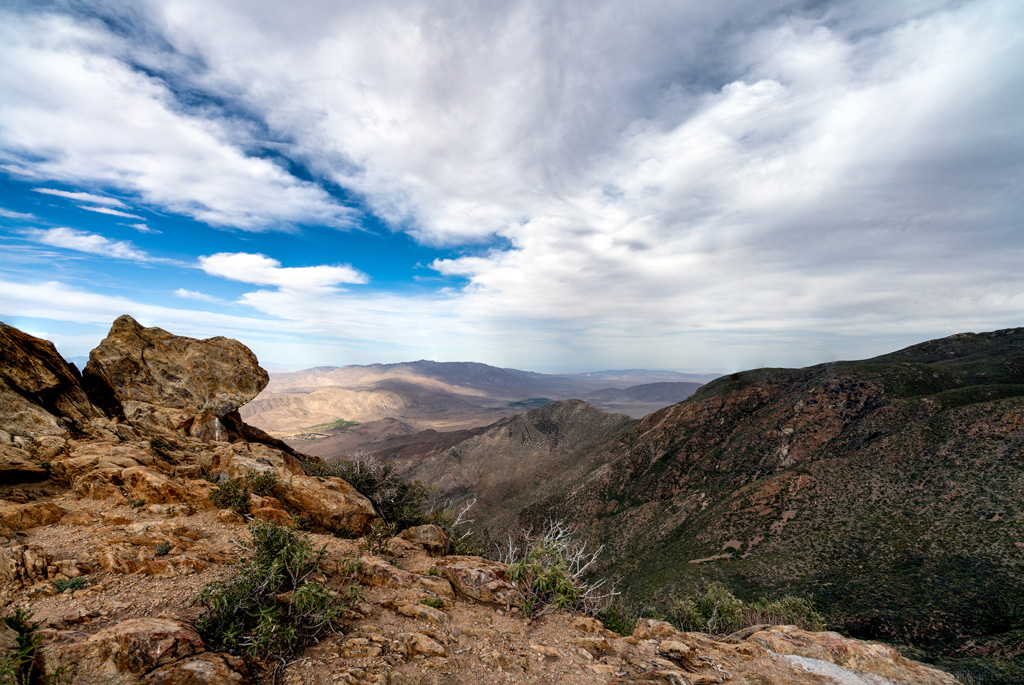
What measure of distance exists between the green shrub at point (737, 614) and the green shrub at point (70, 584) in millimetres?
23526

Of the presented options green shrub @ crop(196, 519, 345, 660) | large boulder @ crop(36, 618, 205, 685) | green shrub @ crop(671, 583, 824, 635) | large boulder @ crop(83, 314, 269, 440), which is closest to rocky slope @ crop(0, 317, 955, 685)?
large boulder @ crop(36, 618, 205, 685)

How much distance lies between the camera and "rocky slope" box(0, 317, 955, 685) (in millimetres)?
5777

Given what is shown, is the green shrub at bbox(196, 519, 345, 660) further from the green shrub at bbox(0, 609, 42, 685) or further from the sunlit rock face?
the sunlit rock face

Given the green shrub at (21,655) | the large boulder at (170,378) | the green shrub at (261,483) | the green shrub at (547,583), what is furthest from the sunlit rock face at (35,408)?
the green shrub at (547,583)

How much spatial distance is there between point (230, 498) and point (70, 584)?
16.5 ft

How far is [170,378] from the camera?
57.7 ft

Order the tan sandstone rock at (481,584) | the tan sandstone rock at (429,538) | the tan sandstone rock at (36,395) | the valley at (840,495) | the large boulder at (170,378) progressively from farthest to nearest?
the valley at (840,495), the large boulder at (170,378), the tan sandstone rock at (429,538), the tan sandstone rock at (36,395), the tan sandstone rock at (481,584)

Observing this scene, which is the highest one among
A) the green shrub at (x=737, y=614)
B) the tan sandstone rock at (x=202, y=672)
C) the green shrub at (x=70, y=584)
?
the green shrub at (x=70, y=584)

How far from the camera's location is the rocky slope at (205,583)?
5.78 m

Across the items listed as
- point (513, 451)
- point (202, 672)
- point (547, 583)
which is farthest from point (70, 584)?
point (513, 451)

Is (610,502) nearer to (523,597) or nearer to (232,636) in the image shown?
(523,597)

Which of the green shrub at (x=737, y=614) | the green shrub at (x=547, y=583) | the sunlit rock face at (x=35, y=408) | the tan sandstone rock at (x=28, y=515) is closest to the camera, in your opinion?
the tan sandstone rock at (x=28, y=515)

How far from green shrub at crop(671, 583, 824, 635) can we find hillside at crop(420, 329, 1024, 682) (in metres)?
2.88

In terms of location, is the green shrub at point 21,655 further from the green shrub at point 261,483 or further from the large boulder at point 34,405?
the large boulder at point 34,405
